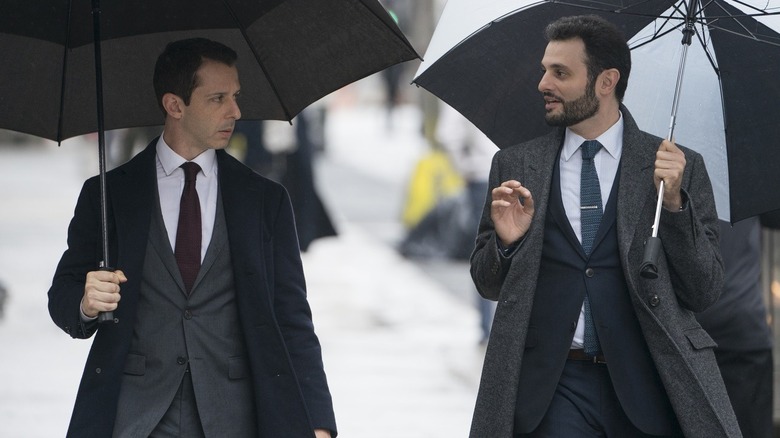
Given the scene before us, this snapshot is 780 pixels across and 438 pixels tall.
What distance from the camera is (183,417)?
171 inches

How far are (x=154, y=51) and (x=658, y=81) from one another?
177 cm

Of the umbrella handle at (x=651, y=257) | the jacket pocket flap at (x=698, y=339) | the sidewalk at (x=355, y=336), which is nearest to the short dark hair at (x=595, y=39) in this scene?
the umbrella handle at (x=651, y=257)

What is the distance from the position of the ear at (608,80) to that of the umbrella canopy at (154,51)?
62cm

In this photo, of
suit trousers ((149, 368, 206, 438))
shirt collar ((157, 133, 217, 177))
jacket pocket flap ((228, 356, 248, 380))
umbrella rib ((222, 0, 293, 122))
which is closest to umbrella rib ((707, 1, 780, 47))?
umbrella rib ((222, 0, 293, 122))

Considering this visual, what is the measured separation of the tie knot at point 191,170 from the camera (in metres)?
4.54

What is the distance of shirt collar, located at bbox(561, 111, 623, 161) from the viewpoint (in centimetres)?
471

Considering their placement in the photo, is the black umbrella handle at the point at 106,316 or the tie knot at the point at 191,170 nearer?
the black umbrella handle at the point at 106,316

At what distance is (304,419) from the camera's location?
4.45 metres

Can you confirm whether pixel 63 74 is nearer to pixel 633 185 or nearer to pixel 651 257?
pixel 633 185

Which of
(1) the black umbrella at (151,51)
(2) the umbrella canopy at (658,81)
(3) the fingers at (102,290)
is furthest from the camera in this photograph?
(2) the umbrella canopy at (658,81)

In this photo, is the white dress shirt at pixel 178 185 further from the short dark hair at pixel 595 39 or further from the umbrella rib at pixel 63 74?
the short dark hair at pixel 595 39

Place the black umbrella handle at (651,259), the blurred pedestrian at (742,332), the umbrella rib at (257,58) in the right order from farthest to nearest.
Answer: the blurred pedestrian at (742,332)
the umbrella rib at (257,58)
the black umbrella handle at (651,259)

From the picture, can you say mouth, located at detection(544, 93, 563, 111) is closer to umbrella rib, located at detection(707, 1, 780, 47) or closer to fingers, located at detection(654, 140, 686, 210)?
fingers, located at detection(654, 140, 686, 210)

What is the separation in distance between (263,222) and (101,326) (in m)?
0.60
